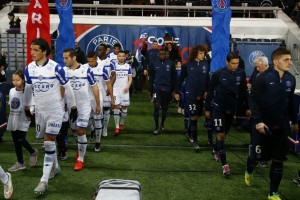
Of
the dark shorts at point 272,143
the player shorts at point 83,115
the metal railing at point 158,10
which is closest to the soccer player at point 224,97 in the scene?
the dark shorts at point 272,143

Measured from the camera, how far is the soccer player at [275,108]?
22.8 feet

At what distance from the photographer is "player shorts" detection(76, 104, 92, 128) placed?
866 cm

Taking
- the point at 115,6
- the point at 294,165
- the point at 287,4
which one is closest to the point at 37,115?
the point at 294,165

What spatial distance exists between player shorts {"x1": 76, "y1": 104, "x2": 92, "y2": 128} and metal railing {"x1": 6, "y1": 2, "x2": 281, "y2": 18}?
16.2 metres

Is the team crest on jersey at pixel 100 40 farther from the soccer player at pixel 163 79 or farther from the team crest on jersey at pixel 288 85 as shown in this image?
the team crest on jersey at pixel 288 85

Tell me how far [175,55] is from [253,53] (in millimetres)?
3964

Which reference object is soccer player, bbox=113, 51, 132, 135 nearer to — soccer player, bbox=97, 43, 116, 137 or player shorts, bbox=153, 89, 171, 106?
soccer player, bbox=97, 43, 116, 137

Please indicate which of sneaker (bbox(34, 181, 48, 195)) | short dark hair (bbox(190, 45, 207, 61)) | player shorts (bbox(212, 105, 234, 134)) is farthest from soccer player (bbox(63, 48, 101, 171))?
short dark hair (bbox(190, 45, 207, 61))

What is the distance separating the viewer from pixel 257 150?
23.7 feet

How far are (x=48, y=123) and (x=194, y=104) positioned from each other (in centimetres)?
372

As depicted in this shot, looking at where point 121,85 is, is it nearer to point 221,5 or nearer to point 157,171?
point 221,5

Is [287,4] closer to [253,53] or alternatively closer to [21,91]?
[253,53]

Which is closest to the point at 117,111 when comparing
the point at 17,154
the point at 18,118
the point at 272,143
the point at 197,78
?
the point at 197,78

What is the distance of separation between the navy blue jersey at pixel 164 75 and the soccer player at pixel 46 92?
15.5 ft
